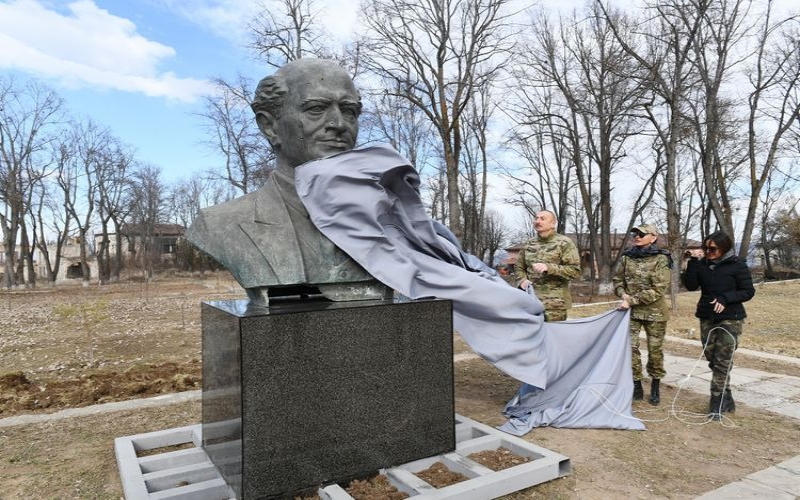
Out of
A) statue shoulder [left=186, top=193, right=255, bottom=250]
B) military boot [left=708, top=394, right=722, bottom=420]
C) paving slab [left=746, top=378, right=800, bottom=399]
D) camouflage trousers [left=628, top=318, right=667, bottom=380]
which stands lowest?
paving slab [left=746, top=378, right=800, bottom=399]

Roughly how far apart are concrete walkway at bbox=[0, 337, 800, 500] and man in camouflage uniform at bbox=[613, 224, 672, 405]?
39 cm

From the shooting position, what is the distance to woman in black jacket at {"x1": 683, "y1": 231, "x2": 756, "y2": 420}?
457cm

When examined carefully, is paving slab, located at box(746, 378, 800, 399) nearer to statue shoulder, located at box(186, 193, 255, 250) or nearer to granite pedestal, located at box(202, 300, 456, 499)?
granite pedestal, located at box(202, 300, 456, 499)

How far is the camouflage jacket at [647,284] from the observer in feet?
16.3

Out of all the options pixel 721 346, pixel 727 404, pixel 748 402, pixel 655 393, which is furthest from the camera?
pixel 748 402

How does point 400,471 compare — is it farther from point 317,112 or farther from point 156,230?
point 156,230

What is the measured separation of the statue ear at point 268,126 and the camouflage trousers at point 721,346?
4.16 metres

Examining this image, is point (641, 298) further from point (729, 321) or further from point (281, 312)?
point (281, 312)

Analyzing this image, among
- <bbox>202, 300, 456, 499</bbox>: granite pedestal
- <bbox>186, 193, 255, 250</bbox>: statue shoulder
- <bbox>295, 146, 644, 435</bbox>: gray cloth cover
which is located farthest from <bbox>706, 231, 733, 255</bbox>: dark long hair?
<bbox>186, 193, 255, 250</bbox>: statue shoulder

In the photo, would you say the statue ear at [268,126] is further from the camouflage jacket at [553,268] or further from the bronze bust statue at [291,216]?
the camouflage jacket at [553,268]

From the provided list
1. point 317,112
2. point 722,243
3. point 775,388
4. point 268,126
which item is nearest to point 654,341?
point 722,243

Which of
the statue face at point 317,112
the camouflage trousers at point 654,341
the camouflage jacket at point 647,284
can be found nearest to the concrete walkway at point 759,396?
the camouflage trousers at point 654,341

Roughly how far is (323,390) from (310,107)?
5.97 feet

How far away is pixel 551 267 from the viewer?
527 cm
